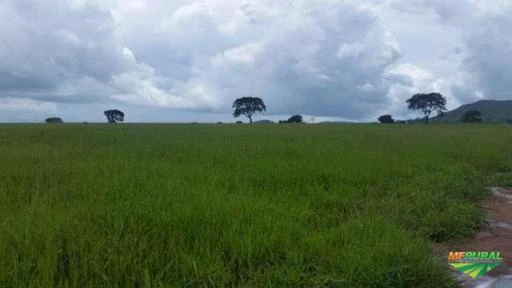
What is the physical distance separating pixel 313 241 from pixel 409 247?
2.80ft

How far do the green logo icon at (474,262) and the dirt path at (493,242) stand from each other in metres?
0.06

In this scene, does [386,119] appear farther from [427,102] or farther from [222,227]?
[222,227]

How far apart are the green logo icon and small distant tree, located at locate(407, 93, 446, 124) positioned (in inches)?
3558

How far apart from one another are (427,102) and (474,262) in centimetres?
9244

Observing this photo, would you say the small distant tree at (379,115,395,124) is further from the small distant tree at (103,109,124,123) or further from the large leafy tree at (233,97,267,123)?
the small distant tree at (103,109,124,123)

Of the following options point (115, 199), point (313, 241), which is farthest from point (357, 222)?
point (115, 199)

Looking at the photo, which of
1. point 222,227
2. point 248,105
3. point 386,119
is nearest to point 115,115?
point 248,105

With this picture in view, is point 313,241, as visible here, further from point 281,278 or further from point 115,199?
point 115,199

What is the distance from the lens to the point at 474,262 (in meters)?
4.14

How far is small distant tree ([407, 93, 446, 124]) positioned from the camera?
8975cm

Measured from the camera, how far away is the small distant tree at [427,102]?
89750 millimetres

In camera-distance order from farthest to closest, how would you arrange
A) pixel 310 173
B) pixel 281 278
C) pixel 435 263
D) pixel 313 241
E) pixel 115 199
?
pixel 310 173 → pixel 115 199 → pixel 313 241 → pixel 435 263 → pixel 281 278

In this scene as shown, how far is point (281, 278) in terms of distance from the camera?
3607 millimetres

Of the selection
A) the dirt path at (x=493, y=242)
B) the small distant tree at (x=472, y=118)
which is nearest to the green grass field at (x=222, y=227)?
the dirt path at (x=493, y=242)
